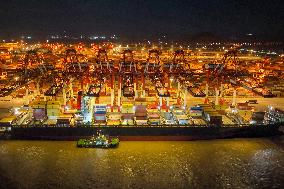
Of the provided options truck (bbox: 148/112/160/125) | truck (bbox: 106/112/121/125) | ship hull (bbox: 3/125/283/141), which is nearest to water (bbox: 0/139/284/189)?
ship hull (bbox: 3/125/283/141)

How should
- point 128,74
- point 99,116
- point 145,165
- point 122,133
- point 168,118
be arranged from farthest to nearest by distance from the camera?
point 128,74
point 168,118
point 99,116
point 122,133
point 145,165

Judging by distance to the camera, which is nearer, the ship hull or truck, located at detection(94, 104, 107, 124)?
the ship hull

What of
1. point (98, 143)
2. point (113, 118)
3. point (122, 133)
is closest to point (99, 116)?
point (113, 118)

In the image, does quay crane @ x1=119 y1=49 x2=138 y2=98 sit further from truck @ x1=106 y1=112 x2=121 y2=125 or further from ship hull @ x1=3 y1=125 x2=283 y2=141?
ship hull @ x1=3 y1=125 x2=283 y2=141

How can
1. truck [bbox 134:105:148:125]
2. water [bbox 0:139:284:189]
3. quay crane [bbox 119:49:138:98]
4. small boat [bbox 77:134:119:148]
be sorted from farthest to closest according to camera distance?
quay crane [bbox 119:49:138:98], truck [bbox 134:105:148:125], small boat [bbox 77:134:119:148], water [bbox 0:139:284:189]

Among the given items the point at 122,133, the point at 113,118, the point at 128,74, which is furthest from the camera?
the point at 128,74

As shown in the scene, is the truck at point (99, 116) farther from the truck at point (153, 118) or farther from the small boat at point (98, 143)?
the truck at point (153, 118)

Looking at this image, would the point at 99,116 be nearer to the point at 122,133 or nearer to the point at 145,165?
the point at 122,133

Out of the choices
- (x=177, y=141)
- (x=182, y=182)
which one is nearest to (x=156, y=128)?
(x=177, y=141)

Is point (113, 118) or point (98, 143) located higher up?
point (113, 118)
